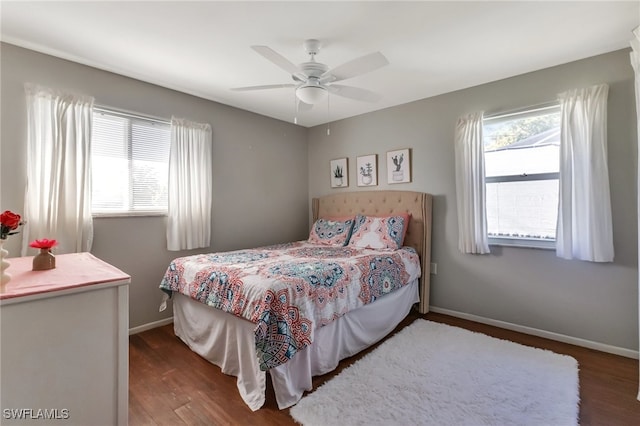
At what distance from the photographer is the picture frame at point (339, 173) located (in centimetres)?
417

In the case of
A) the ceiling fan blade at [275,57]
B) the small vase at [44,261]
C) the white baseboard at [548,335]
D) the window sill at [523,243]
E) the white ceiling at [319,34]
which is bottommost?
the white baseboard at [548,335]

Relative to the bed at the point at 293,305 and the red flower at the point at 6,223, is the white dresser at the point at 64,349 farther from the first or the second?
the bed at the point at 293,305

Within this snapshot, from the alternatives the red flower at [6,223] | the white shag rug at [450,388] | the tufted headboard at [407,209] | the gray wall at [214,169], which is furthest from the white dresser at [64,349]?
the tufted headboard at [407,209]

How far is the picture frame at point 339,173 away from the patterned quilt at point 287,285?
138 cm

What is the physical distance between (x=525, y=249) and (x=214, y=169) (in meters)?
3.40

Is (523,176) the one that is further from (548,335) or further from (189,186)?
(189,186)

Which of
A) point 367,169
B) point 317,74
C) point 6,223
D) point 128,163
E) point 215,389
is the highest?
point 317,74

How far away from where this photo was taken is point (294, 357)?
6.15 feet

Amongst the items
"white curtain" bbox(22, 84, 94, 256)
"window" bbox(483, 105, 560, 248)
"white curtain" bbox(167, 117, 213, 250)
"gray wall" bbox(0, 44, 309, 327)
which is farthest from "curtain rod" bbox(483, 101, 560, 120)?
"white curtain" bbox(22, 84, 94, 256)

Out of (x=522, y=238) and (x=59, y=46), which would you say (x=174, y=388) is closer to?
(x=59, y=46)

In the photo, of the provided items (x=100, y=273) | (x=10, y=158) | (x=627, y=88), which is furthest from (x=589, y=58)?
(x=10, y=158)

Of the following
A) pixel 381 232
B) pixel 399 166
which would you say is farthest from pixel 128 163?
pixel 399 166

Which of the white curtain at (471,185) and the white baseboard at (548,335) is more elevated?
the white curtain at (471,185)

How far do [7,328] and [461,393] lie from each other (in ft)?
7.52
